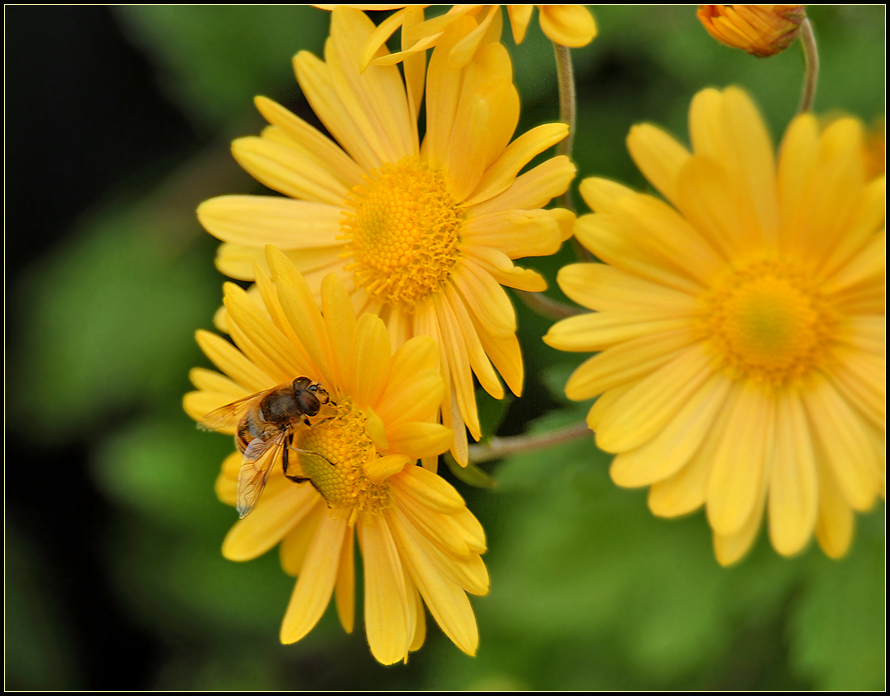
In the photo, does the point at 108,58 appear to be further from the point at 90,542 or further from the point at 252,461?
the point at 252,461

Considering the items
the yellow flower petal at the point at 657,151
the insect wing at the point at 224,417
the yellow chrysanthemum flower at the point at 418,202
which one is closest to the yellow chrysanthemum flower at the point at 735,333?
the yellow flower petal at the point at 657,151

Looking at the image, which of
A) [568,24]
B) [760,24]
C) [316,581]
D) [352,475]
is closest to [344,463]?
Answer: [352,475]

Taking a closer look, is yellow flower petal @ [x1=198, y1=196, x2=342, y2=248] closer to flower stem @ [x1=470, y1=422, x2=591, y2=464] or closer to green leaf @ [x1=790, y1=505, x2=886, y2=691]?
flower stem @ [x1=470, y1=422, x2=591, y2=464]

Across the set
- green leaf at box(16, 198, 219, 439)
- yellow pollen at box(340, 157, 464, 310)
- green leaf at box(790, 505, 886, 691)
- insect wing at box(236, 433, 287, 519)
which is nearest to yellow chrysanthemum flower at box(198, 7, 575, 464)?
yellow pollen at box(340, 157, 464, 310)

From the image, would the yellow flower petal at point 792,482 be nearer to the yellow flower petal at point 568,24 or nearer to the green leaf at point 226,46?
the yellow flower petal at point 568,24

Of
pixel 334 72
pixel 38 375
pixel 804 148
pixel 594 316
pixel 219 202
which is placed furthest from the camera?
pixel 38 375

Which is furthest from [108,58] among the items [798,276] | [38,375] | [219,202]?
[798,276]
